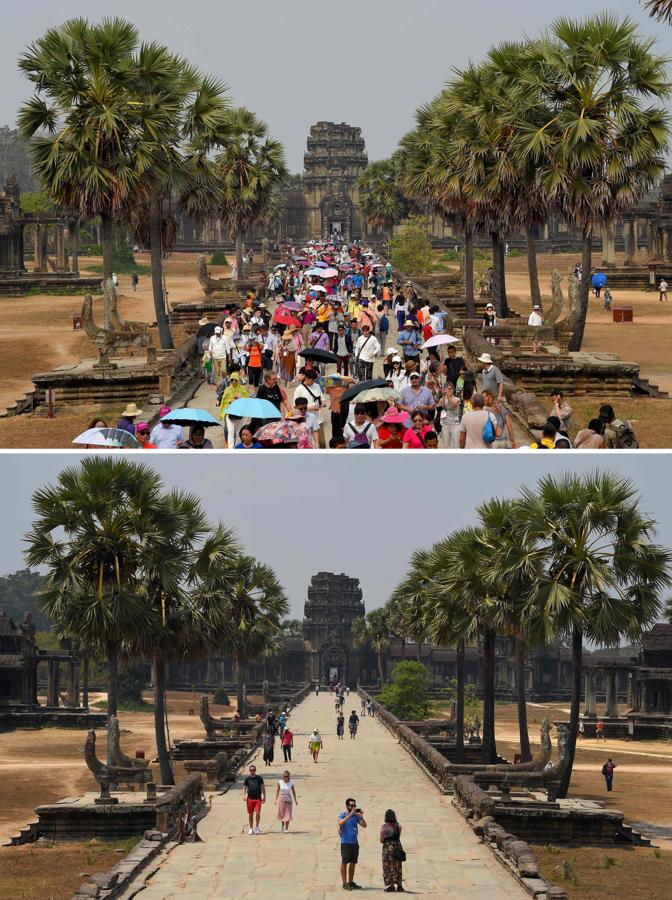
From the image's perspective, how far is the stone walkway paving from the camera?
59.3ft

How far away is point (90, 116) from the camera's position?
39.6m

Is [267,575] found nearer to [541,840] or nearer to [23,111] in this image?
[23,111]

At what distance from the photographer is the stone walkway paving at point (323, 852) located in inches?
711

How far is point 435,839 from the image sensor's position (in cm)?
2209

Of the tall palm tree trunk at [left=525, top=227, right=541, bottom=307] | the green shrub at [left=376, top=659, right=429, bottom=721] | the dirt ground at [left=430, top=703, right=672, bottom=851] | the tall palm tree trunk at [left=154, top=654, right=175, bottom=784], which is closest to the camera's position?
the tall palm tree trunk at [left=154, top=654, right=175, bottom=784]

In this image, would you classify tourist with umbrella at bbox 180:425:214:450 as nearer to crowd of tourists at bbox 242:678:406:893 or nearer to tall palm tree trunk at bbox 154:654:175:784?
crowd of tourists at bbox 242:678:406:893

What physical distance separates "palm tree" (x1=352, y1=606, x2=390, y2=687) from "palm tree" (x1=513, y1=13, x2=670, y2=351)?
51.0 meters

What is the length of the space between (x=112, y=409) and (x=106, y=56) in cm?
1156

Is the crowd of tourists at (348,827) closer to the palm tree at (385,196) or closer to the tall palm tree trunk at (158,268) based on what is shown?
the tall palm tree trunk at (158,268)

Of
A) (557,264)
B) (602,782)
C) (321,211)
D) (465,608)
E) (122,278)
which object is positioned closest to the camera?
(465,608)

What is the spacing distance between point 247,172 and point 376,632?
35114 millimetres

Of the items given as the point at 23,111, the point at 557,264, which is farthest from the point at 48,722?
the point at 557,264

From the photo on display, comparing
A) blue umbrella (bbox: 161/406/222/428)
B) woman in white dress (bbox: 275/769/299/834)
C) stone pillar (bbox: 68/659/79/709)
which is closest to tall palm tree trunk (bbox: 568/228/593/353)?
blue umbrella (bbox: 161/406/222/428)

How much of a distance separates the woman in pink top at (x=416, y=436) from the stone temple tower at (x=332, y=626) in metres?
87.3
